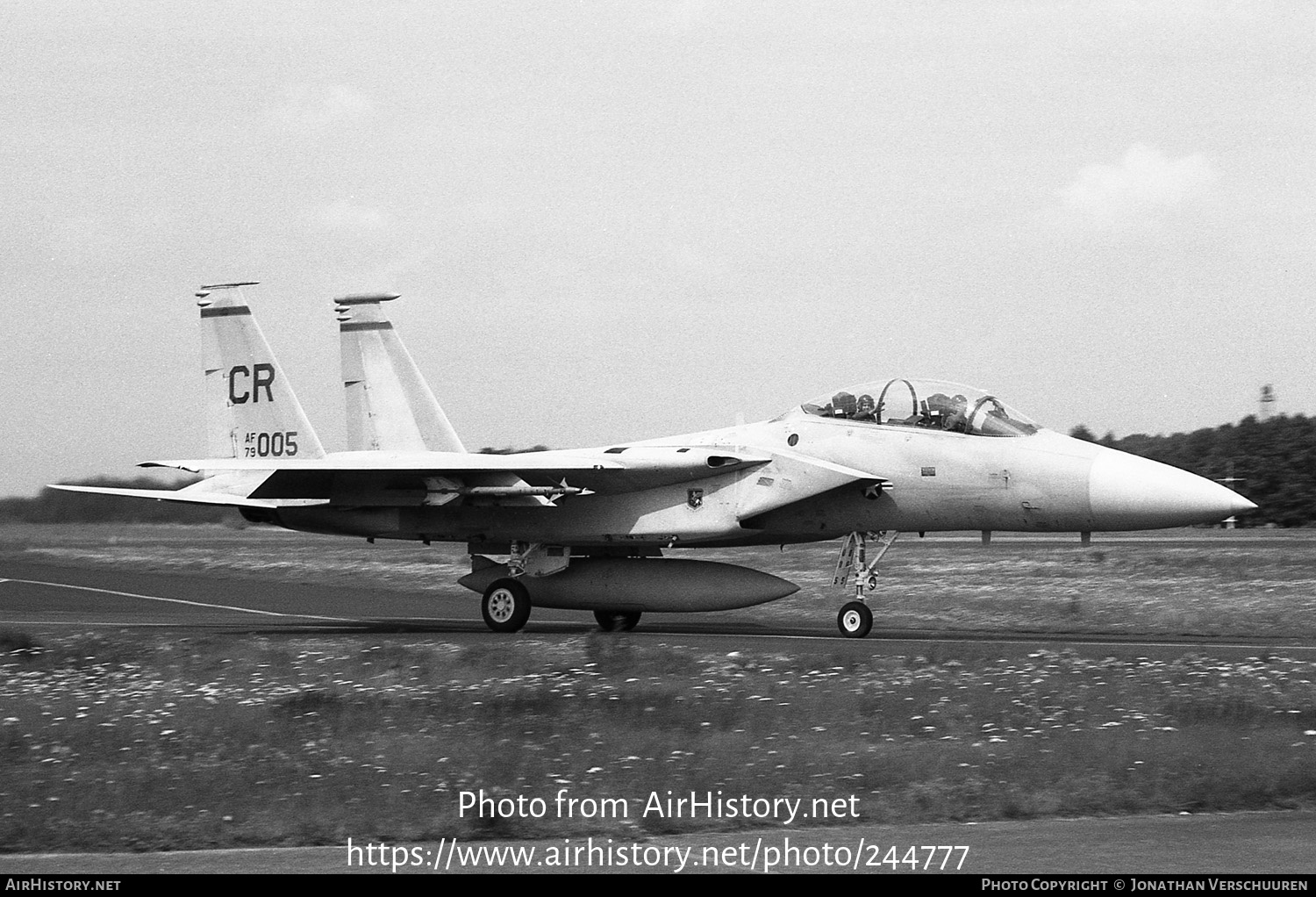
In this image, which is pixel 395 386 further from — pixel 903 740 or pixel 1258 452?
pixel 1258 452

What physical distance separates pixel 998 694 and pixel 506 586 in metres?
8.70

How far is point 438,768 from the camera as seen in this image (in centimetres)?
927

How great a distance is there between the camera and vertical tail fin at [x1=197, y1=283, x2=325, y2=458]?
21344mm

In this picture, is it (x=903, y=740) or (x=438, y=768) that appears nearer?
(x=438, y=768)

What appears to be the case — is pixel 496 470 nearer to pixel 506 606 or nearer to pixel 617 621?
pixel 506 606

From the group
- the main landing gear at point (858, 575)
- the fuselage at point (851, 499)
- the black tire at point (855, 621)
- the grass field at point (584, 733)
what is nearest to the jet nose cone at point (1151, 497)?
the fuselage at point (851, 499)

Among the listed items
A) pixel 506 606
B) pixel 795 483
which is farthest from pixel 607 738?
pixel 506 606

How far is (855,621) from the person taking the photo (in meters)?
17.0

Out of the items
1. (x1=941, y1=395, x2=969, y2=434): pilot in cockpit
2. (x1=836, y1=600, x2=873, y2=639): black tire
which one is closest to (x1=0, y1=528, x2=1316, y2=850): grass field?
(x1=836, y1=600, x2=873, y2=639): black tire

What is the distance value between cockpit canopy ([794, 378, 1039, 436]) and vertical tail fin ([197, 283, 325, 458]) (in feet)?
26.8

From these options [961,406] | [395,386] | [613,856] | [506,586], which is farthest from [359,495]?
[613,856]

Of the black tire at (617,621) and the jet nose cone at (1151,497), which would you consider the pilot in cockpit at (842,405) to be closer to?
the jet nose cone at (1151,497)

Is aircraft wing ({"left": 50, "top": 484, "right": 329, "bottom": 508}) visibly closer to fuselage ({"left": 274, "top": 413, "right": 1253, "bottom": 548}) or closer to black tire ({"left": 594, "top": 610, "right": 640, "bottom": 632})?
fuselage ({"left": 274, "top": 413, "right": 1253, "bottom": 548})

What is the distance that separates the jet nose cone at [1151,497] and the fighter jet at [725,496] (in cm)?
2
